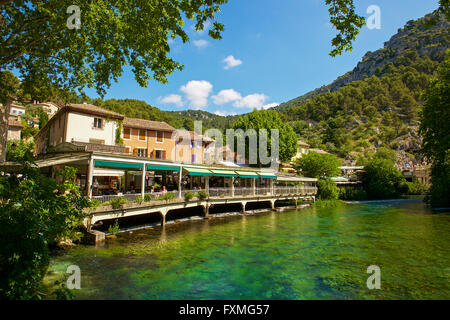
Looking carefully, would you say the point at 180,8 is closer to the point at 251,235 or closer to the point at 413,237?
the point at 251,235

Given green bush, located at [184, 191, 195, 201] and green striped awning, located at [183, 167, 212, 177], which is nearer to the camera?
green bush, located at [184, 191, 195, 201]

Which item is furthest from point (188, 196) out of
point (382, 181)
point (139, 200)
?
point (382, 181)

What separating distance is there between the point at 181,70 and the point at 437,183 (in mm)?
37027

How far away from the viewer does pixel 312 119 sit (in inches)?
5177

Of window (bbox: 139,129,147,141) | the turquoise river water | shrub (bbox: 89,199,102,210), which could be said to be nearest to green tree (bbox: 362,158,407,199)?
the turquoise river water

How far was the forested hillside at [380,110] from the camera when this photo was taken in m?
90.6

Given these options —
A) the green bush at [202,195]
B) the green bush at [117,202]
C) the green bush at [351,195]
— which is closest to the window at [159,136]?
the green bush at [202,195]

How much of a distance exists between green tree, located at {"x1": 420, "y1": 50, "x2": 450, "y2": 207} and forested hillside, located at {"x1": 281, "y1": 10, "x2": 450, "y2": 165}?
1969 inches

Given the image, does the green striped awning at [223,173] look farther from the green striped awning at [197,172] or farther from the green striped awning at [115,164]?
the green striped awning at [115,164]

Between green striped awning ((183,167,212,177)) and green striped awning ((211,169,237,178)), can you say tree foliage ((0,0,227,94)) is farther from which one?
green striped awning ((211,169,237,178))

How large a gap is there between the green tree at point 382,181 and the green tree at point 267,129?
17.7m

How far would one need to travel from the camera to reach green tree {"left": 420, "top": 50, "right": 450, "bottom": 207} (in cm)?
2762

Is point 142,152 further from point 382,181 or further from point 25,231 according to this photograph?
point 382,181
